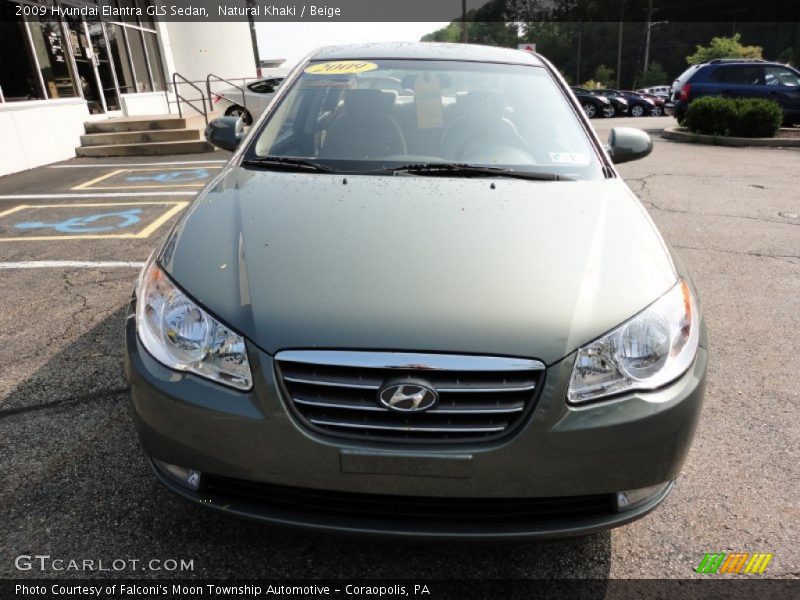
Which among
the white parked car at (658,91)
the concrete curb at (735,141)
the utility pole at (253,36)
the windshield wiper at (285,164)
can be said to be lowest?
the white parked car at (658,91)

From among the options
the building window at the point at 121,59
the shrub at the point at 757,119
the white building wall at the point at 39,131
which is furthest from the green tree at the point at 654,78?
the white building wall at the point at 39,131

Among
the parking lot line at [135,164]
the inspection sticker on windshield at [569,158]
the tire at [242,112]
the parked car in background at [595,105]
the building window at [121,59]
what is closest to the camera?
the inspection sticker on windshield at [569,158]

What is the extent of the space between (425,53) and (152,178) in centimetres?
655

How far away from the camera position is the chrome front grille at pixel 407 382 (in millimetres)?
1502

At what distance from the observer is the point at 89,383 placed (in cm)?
290

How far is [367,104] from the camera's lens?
2.88m

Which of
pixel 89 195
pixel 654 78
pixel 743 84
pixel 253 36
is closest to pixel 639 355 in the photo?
pixel 89 195

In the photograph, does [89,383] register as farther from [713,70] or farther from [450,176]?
[713,70]

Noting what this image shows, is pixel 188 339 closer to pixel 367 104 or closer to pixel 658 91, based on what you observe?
pixel 367 104

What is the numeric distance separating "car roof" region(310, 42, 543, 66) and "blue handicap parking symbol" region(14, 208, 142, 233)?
3436 mm

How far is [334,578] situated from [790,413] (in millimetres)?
2235

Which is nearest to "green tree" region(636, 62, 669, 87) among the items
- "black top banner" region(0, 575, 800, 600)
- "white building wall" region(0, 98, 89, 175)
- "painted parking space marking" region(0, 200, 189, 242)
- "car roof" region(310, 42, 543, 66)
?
"white building wall" region(0, 98, 89, 175)

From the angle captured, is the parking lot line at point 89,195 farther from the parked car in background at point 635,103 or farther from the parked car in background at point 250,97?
the parked car in background at point 635,103

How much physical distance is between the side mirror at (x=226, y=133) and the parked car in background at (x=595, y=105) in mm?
23367
